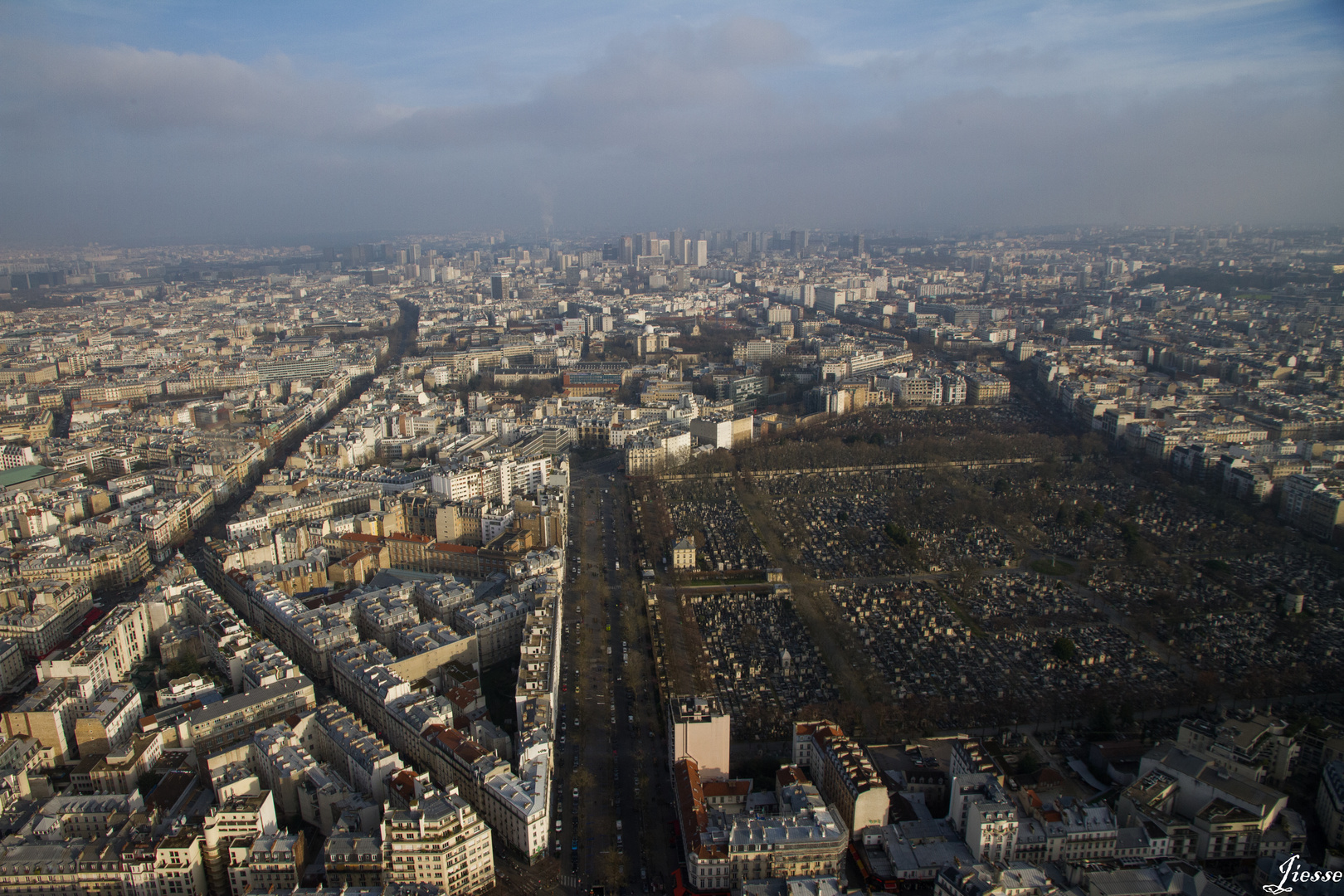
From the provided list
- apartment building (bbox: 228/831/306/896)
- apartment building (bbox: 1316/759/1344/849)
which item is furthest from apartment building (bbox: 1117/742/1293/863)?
apartment building (bbox: 228/831/306/896)

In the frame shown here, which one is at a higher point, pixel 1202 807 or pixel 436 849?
pixel 436 849

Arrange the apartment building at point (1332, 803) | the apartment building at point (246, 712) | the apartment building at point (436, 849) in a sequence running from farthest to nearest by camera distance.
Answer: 1. the apartment building at point (246, 712)
2. the apartment building at point (1332, 803)
3. the apartment building at point (436, 849)

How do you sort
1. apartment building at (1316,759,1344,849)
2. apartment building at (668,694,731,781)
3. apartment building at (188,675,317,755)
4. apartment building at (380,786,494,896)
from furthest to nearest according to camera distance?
1. apartment building at (188,675,317,755)
2. apartment building at (668,694,731,781)
3. apartment building at (1316,759,1344,849)
4. apartment building at (380,786,494,896)

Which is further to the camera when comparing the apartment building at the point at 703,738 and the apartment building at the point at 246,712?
the apartment building at the point at 246,712

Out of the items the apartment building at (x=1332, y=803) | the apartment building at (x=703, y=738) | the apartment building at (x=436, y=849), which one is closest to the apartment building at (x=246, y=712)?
the apartment building at (x=436, y=849)

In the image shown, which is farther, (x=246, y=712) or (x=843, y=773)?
(x=246, y=712)

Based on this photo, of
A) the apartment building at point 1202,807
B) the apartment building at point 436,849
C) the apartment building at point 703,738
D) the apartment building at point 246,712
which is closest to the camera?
the apartment building at point 436,849

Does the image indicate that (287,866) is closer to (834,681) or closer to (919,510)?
(834,681)

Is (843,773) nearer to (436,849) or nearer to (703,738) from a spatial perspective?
(703,738)

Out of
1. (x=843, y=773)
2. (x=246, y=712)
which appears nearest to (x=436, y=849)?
(x=246, y=712)

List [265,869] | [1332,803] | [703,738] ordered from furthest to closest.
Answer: [703,738], [1332,803], [265,869]

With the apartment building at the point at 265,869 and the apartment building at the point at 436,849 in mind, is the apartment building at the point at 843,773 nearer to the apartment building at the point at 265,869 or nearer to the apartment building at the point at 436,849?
the apartment building at the point at 436,849

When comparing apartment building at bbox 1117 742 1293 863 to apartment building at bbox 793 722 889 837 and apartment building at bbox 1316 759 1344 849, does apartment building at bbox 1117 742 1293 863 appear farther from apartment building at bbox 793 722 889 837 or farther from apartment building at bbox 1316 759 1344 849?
apartment building at bbox 793 722 889 837
